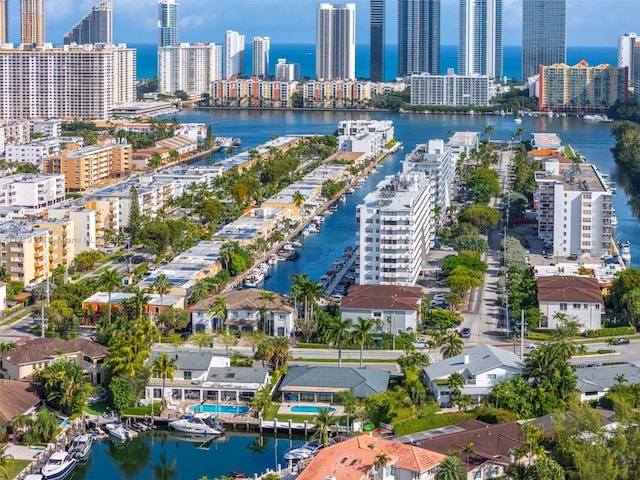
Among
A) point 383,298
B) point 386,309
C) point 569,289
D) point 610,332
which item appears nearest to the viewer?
point 386,309

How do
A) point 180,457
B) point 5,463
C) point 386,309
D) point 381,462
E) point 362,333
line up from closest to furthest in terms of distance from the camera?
1. point 381,462
2. point 5,463
3. point 180,457
4. point 362,333
5. point 386,309

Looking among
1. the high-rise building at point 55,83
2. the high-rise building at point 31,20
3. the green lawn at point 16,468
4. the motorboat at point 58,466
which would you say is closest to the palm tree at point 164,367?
the motorboat at point 58,466

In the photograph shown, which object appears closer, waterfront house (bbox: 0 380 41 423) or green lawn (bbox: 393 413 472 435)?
green lawn (bbox: 393 413 472 435)

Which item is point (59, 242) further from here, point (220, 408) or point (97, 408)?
point (220, 408)

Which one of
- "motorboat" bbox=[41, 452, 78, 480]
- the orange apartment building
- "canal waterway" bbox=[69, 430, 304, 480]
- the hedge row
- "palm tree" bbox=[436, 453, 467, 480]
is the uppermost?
the orange apartment building

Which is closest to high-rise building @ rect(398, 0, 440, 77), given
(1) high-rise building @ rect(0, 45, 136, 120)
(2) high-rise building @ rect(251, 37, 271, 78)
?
(2) high-rise building @ rect(251, 37, 271, 78)

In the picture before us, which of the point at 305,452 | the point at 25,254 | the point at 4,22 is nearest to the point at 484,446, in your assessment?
the point at 305,452

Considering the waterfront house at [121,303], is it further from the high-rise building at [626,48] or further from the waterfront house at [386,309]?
the high-rise building at [626,48]

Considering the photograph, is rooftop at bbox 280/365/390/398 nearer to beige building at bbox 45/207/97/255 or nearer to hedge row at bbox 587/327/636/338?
hedge row at bbox 587/327/636/338
